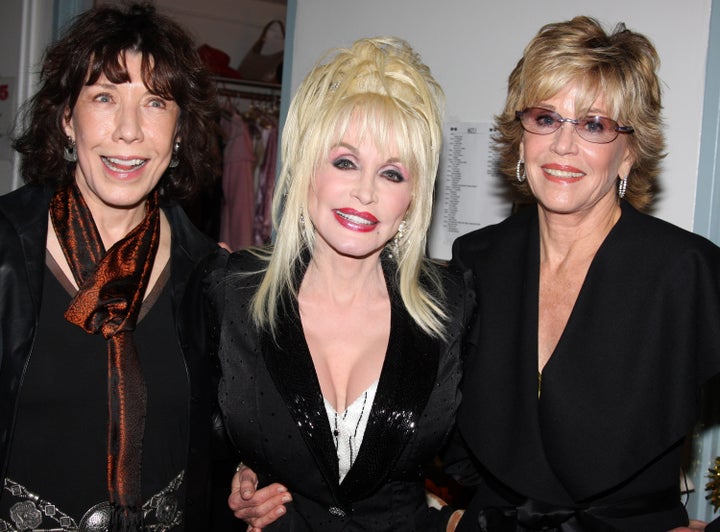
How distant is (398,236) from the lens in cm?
236

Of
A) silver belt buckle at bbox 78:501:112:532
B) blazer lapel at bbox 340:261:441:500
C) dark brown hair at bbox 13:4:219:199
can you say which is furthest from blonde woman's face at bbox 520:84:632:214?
silver belt buckle at bbox 78:501:112:532

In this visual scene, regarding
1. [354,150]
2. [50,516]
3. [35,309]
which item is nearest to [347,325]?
[354,150]

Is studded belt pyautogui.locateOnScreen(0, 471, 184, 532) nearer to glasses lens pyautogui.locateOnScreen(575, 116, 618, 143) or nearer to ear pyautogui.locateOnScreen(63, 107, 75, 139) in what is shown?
ear pyautogui.locateOnScreen(63, 107, 75, 139)

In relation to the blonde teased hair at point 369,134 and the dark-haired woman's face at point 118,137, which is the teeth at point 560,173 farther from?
the dark-haired woman's face at point 118,137

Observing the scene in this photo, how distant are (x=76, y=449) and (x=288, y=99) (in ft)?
7.84

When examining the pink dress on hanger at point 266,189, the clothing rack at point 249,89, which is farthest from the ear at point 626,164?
the clothing rack at point 249,89

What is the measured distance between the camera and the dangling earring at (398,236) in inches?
91.9

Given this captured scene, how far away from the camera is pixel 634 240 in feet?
7.04

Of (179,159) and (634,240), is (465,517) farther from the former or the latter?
(179,159)

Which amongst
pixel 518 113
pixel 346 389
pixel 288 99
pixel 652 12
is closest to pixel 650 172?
pixel 518 113

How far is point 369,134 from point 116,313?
0.89 m

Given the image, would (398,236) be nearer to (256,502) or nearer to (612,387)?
(612,387)

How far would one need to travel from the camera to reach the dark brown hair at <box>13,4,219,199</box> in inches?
86.8

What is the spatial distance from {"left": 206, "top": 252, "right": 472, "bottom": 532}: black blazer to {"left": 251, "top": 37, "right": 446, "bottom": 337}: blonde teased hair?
76 mm
